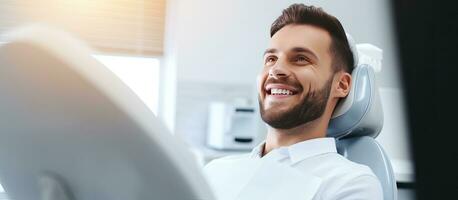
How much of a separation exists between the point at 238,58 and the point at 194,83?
0.30 metres

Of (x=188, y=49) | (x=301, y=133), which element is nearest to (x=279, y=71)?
(x=301, y=133)

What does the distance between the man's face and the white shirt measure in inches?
2.9

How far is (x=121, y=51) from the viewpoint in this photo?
2.71 m

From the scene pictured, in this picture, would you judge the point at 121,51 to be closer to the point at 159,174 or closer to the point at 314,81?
the point at 314,81

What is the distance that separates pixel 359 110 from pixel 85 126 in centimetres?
81

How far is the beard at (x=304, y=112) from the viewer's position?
1.07m

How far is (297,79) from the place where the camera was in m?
1.06

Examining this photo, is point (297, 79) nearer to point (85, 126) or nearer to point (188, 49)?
point (85, 126)

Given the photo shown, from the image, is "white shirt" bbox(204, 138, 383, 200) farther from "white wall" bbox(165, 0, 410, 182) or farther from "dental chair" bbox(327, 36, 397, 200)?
"white wall" bbox(165, 0, 410, 182)

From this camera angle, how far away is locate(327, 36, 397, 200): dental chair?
1093 millimetres

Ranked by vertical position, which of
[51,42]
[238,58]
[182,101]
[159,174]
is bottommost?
[182,101]

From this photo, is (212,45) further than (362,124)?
Yes

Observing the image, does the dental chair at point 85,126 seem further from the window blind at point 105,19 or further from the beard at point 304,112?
the window blind at point 105,19

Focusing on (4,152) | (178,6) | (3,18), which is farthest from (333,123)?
(3,18)
